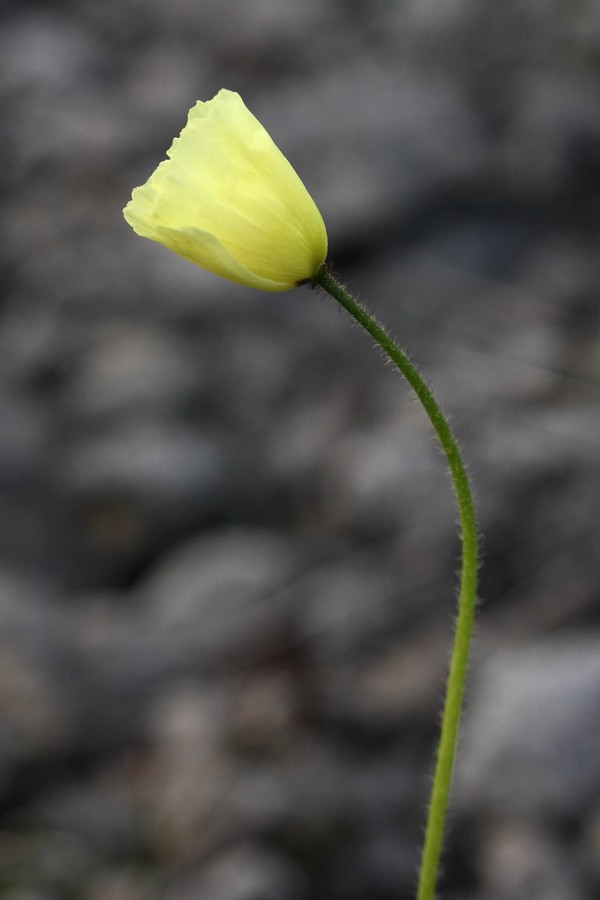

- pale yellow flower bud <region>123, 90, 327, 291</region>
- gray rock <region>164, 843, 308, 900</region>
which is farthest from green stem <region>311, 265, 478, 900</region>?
gray rock <region>164, 843, 308, 900</region>

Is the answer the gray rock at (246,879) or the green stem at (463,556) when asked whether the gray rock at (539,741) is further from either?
the green stem at (463,556)

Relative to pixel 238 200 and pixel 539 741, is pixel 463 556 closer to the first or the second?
pixel 238 200

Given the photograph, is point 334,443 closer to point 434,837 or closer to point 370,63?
point 370,63

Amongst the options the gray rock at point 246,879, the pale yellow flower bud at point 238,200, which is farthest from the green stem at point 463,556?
the gray rock at point 246,879

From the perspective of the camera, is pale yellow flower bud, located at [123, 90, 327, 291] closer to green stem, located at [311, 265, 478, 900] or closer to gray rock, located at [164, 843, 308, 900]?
green stem, located at [311, 265, 478, 900]

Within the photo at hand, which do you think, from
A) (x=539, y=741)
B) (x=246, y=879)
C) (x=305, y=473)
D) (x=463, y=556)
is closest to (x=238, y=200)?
(x=463, y=556)
